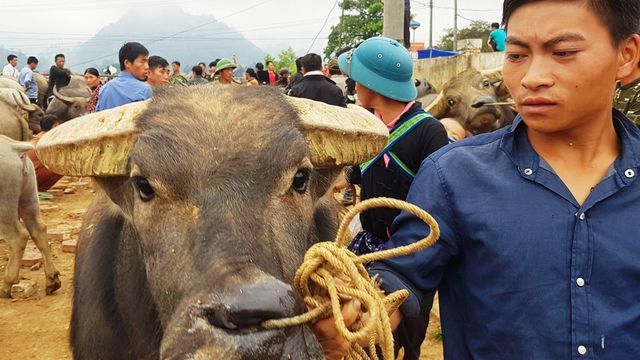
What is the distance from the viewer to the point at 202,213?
170 centimetres

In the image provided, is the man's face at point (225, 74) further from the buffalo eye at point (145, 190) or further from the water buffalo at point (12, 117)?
the buffalo eye at point (145, 190)

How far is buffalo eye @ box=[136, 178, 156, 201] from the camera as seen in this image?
1905mm

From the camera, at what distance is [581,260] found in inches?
53.7

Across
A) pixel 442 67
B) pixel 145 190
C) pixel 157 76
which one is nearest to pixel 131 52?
pixel 157 76

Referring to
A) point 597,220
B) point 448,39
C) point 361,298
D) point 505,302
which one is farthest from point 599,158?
point 448,39

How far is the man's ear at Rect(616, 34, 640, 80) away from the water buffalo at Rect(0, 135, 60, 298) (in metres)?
6.16

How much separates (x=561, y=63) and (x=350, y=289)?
0.80m

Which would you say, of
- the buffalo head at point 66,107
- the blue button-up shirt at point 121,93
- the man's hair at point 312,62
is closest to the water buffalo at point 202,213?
the blue button-up shirt at point 121,93

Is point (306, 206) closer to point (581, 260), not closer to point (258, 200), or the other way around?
point (258, 200)

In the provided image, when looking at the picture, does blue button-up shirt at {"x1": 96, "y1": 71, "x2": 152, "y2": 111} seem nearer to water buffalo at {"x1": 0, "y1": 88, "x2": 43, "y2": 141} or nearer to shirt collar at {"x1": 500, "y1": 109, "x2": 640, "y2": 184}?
shirt collar at {"x1": 500, "y1": 109, "x2": 640, "y2": 184}

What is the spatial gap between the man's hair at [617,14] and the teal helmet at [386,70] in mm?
1619

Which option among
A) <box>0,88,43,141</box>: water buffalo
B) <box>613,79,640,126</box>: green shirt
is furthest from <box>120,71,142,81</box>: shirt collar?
<box>0,88,43,141</box>: water buffalo

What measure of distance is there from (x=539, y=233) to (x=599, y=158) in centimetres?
32

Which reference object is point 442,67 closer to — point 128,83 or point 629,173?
point 128,83
